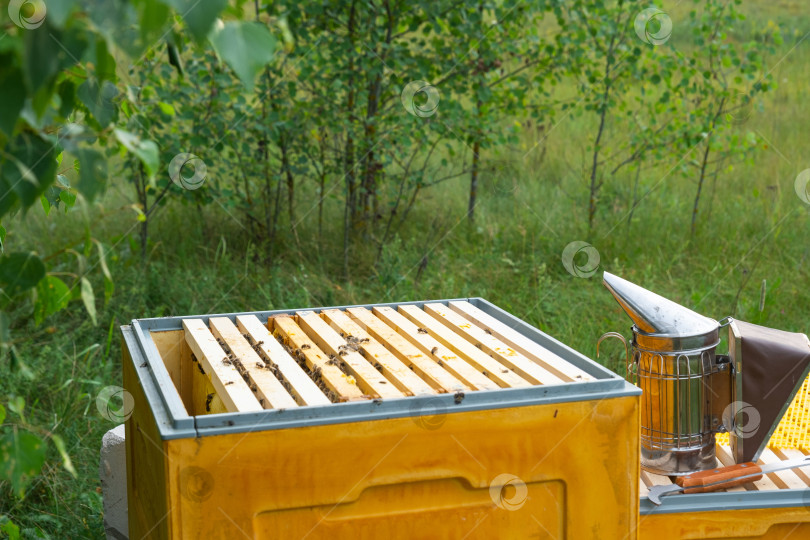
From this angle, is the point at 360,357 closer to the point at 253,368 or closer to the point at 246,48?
the point at 253,368

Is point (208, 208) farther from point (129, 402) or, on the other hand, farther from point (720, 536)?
point (720, 536)

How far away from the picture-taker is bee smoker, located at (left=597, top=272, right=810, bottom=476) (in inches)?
82.7

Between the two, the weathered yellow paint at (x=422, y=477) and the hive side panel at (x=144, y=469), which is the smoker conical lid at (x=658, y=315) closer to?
the weathered yellow paint at (x=422, y=477)

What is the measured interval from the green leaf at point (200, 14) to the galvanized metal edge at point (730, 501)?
1617mm

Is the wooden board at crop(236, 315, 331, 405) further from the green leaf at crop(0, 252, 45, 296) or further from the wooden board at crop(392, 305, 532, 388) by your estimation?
the green leaf at crop(0, 252, 45, 296)

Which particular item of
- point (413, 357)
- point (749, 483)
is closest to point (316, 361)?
point (413, 357)

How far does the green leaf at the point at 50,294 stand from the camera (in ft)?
4.10

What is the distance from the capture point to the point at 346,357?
201 centimetres

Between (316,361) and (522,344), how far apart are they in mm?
526

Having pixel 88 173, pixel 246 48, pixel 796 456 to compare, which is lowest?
pixel 796 456

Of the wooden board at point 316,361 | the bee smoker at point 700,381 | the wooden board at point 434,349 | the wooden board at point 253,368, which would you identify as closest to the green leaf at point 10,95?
the wooden board at point 253,368

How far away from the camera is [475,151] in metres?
5.39

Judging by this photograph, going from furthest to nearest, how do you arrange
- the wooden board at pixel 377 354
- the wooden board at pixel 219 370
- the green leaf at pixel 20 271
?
the wooden board at pixel 377 354
the wooden board at pixel 219 370
the green leaf at pixel 20 271

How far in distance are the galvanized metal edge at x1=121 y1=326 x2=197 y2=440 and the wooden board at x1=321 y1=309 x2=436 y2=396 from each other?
467 mm
